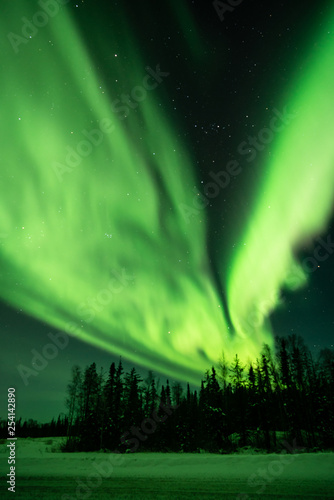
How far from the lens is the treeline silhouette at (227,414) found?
118 feet

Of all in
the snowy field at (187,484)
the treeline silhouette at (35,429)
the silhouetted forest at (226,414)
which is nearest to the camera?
the snowy field at (187,484)

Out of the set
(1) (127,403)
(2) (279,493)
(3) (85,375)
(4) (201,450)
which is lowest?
(4) (201,450)

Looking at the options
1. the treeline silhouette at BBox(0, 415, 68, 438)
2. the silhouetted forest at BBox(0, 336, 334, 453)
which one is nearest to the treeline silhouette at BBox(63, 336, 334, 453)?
the silhouetted forest at BBox(0, 336, 334, 453)

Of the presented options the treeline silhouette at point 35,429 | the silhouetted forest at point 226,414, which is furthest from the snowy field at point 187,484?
the treeline silhouette at point 35,429

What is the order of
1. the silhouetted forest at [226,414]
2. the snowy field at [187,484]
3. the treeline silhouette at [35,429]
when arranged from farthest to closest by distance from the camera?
the treeline silhouette at [35,429] → the silhouetted forest at [226,414] → the snowy field at [187,484]

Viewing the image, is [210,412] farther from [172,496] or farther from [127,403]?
[172,496]

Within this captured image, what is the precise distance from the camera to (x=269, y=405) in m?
38.8

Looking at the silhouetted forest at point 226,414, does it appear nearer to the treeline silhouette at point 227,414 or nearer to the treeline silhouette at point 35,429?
the treeline silhouette at point 227,414

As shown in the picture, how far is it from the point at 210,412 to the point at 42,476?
2615 cm

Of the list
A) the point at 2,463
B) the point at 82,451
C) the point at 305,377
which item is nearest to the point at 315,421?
the point at 305,377

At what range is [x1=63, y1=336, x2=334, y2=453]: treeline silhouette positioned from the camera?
35906 mm

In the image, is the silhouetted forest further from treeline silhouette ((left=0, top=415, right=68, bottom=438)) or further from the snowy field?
treeline silhouette ((left=0, top=415, right=68, bottom=438))

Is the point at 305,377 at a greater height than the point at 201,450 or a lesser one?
greater

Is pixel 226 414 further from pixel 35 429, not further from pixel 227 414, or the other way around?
pixel 35 429
